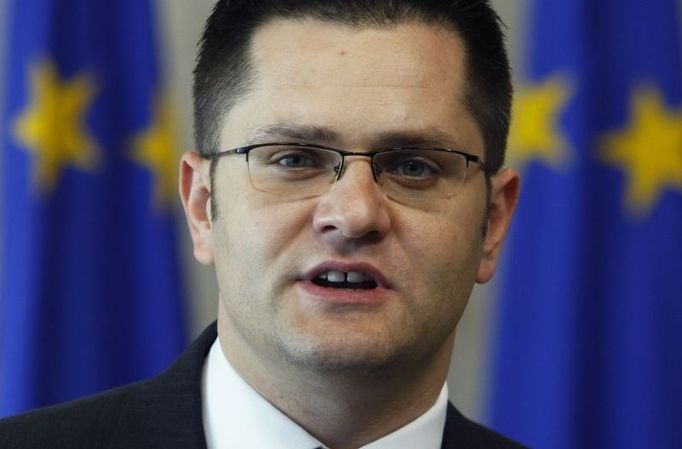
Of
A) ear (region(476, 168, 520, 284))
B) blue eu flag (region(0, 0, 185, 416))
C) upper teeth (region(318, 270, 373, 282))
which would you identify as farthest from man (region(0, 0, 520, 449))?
blue eu flag (region(0, 0, 185, 416))

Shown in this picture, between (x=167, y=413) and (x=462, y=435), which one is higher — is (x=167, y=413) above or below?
above

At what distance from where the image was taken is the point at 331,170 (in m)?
1.96

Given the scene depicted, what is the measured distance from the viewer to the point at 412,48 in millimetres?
2100

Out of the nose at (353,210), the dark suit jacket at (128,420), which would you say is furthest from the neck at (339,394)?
the nose at (353,210)

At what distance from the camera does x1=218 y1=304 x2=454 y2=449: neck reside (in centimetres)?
197

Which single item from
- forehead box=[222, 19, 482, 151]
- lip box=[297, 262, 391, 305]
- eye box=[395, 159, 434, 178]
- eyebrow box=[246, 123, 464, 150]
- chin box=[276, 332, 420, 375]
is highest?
forehead box=[222, 19, 482, 151]

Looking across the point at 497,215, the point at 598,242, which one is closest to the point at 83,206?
the point at 598,242

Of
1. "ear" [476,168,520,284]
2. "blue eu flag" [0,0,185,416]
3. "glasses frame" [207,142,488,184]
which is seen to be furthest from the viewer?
"blue eu flag" [0,0,185,416]

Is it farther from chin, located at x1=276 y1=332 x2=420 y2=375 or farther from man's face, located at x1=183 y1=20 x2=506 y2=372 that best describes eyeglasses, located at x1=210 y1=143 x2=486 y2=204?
chin, located at x1=276 y1=332 x2=420 y2=375

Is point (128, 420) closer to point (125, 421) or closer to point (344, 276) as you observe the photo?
point (125, 421)

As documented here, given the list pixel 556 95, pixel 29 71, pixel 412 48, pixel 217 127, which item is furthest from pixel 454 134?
pixel 29 71

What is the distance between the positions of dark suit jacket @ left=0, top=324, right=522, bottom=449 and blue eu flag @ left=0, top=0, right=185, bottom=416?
5.81ft

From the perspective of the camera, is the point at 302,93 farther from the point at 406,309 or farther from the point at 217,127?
the point at 406,309

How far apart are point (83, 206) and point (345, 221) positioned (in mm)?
2253
